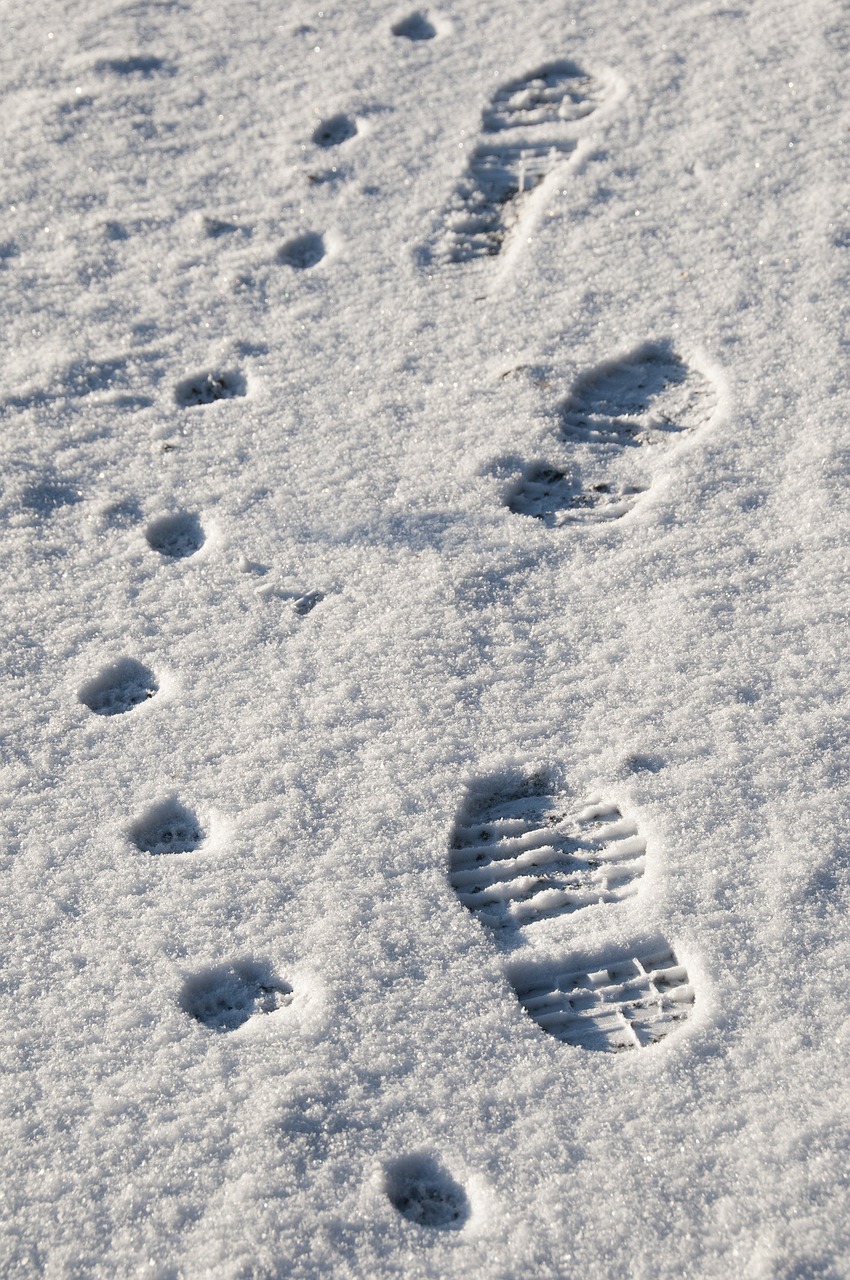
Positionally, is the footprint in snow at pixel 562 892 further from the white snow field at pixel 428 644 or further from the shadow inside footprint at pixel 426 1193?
the shadow inside footprint at pixel 426 1193

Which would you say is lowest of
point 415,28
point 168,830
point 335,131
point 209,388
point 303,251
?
point 168,830

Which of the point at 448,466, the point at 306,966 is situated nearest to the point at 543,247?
the point at 448,466

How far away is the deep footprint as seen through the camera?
153 centimetres

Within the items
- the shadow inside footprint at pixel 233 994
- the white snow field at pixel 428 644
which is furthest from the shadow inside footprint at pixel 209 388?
the shadow inside footprint at pixel 233 994

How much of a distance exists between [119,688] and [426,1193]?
90 cm

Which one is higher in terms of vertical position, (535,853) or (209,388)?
(209,388)

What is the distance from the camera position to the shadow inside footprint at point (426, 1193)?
126 cm

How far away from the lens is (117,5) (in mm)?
2938

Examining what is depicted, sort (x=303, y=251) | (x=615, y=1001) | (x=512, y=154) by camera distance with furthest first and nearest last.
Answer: (x=512, y=154)
(x=303, y=251)
(x=615, y=1001)

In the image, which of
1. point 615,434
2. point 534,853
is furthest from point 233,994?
point 615,434

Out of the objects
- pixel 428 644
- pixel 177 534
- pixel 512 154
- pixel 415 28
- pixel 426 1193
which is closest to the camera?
pixel 426 1193

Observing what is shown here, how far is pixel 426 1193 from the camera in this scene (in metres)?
1.28

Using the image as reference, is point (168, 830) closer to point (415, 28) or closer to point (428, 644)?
point (428, 644)

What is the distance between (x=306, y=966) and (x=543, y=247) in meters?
1.60
